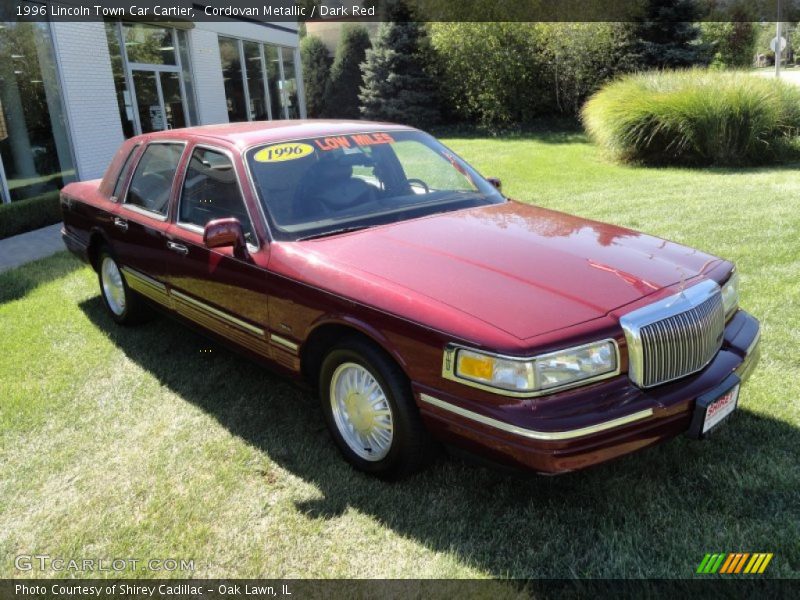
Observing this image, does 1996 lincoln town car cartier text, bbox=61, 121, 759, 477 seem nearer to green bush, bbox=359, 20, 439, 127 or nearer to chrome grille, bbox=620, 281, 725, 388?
chrome grille, bbox=620, 281, 725, 388

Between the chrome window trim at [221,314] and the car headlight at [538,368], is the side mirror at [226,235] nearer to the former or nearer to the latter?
the chrome window trim at [221,314]

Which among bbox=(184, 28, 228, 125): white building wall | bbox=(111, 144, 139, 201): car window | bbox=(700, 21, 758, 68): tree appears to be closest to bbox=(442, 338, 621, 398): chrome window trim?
bbox=(111, 144, 139, 201): car window

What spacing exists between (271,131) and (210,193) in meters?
0.54

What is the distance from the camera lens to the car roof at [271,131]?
4031 millimetres

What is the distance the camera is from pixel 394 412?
116 inches

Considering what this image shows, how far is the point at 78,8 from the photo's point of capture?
11859mm

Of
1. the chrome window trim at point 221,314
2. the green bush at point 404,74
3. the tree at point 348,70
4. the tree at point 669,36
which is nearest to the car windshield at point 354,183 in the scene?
the chrome window trim at point 221,314

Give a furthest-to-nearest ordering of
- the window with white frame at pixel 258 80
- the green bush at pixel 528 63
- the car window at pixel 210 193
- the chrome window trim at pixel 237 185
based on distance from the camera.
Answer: the green bush at pixel 528 63 → the window with white frame at pixel 258 80 → the car window at pixel 210 193 → the chrome window trim at pixel 237 185

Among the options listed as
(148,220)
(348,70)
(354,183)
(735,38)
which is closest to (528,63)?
(348,70)

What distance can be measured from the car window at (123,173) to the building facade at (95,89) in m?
6.61

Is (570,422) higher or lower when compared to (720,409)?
higher

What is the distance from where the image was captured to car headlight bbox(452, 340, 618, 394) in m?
2.52

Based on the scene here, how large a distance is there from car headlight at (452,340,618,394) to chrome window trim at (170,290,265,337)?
4.78 feet

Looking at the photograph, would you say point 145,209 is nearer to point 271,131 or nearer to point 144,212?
point 144,212
